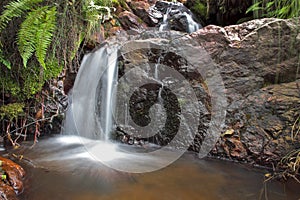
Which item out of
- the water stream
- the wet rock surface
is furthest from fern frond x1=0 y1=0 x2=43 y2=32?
the water stream

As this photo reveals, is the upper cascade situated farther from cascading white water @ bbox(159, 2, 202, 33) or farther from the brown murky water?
the brown murky water

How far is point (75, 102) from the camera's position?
4.25m

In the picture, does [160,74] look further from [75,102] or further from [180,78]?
[75,102]

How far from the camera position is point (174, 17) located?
6273 millimetres

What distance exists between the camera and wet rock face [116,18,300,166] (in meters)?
3.03

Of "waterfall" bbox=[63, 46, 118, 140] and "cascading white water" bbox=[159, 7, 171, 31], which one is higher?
"cascading white water" bbox=[159, 7, 171, 31]

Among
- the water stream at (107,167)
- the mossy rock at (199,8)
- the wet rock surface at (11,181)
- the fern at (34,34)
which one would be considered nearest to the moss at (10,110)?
the water stream at (107,167)

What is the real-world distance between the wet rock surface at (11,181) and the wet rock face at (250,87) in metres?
1.94

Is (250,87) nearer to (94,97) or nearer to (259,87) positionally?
(259,87)

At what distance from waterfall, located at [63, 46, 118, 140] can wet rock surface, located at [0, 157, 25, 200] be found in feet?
5.42

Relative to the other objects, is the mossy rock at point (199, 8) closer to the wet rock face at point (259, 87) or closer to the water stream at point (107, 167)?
the wet rock face at point (259, 87)

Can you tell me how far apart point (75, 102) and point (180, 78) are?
6.15 feet

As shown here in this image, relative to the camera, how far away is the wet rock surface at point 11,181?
77.0 inches

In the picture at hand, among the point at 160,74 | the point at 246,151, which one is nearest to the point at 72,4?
the point at 160,74
